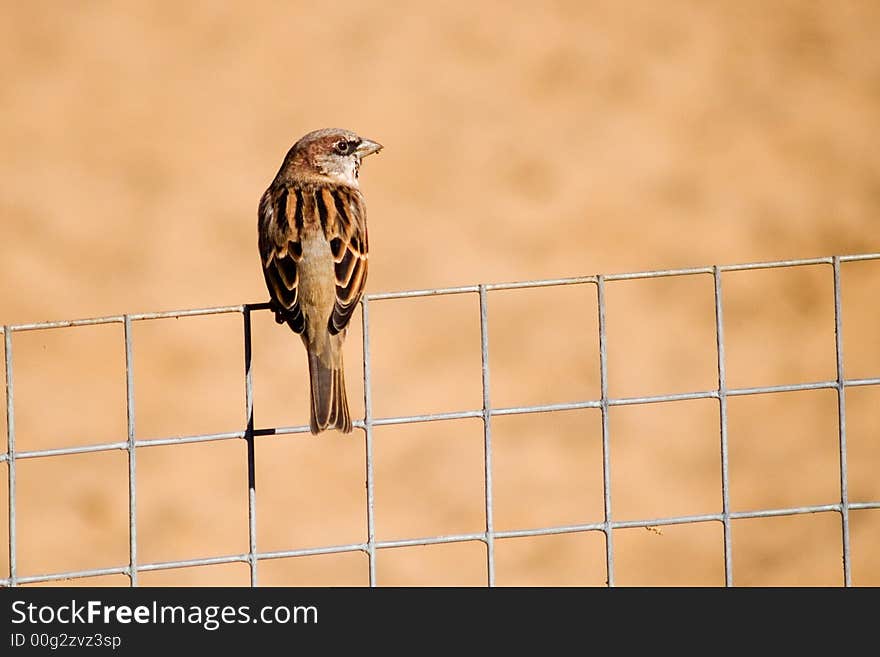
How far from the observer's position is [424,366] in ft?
23.7

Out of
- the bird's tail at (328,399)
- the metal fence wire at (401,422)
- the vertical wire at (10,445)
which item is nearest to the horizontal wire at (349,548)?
the metal fence wire at (401,422)

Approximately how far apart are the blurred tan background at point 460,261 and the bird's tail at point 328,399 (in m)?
3.03

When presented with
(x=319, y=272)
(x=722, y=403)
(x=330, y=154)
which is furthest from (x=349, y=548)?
(x=330, y=154)

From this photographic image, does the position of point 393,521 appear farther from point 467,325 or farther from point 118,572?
point 118,572

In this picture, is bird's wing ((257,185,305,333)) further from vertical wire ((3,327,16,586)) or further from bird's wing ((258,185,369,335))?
vertical wire ((3,327,16,586))

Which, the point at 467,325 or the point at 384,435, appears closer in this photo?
the point at 384,435

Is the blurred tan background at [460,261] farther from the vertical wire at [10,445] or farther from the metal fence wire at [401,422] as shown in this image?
the vertical wire at [10,445]

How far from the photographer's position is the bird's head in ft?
13.7

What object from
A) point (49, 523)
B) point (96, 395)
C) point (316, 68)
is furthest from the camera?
point (316, 68)

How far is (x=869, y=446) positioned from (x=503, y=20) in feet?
9.90

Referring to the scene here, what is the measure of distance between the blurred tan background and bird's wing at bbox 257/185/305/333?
8.88ft

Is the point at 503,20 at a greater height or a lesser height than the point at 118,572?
greater

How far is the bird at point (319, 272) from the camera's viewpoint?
3.24 metres
